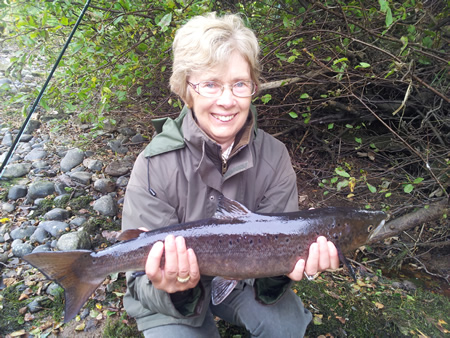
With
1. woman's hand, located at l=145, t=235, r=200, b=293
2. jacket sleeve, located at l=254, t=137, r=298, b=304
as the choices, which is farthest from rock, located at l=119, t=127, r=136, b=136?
woman's hand, located at l=145, t=235, r=200, b=293

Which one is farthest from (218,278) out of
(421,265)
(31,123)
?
(31,123)

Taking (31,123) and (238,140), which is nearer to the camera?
(238,140)

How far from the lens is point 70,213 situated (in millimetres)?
4418

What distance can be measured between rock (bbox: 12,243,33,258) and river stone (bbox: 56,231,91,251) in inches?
12.5

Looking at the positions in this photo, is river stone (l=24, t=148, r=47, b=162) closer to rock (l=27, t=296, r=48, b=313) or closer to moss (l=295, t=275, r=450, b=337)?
rock (l=27, t=296, r=48, b=313)

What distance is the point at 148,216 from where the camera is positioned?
2.31m

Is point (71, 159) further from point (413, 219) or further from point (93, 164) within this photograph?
point (413, 219)

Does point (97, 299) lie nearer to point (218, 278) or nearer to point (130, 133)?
point (218, 278)

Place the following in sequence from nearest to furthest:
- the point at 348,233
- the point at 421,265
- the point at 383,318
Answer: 1. the point at 348,233
2. the point at 383,318
3. the point at 421,265

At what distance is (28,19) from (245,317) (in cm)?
346

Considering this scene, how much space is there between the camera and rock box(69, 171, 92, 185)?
5.05 m

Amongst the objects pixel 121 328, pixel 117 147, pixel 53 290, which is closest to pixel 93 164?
pixel 117 147

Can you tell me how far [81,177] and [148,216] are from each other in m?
3.26

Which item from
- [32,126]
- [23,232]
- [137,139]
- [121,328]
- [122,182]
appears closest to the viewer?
[121,328]
